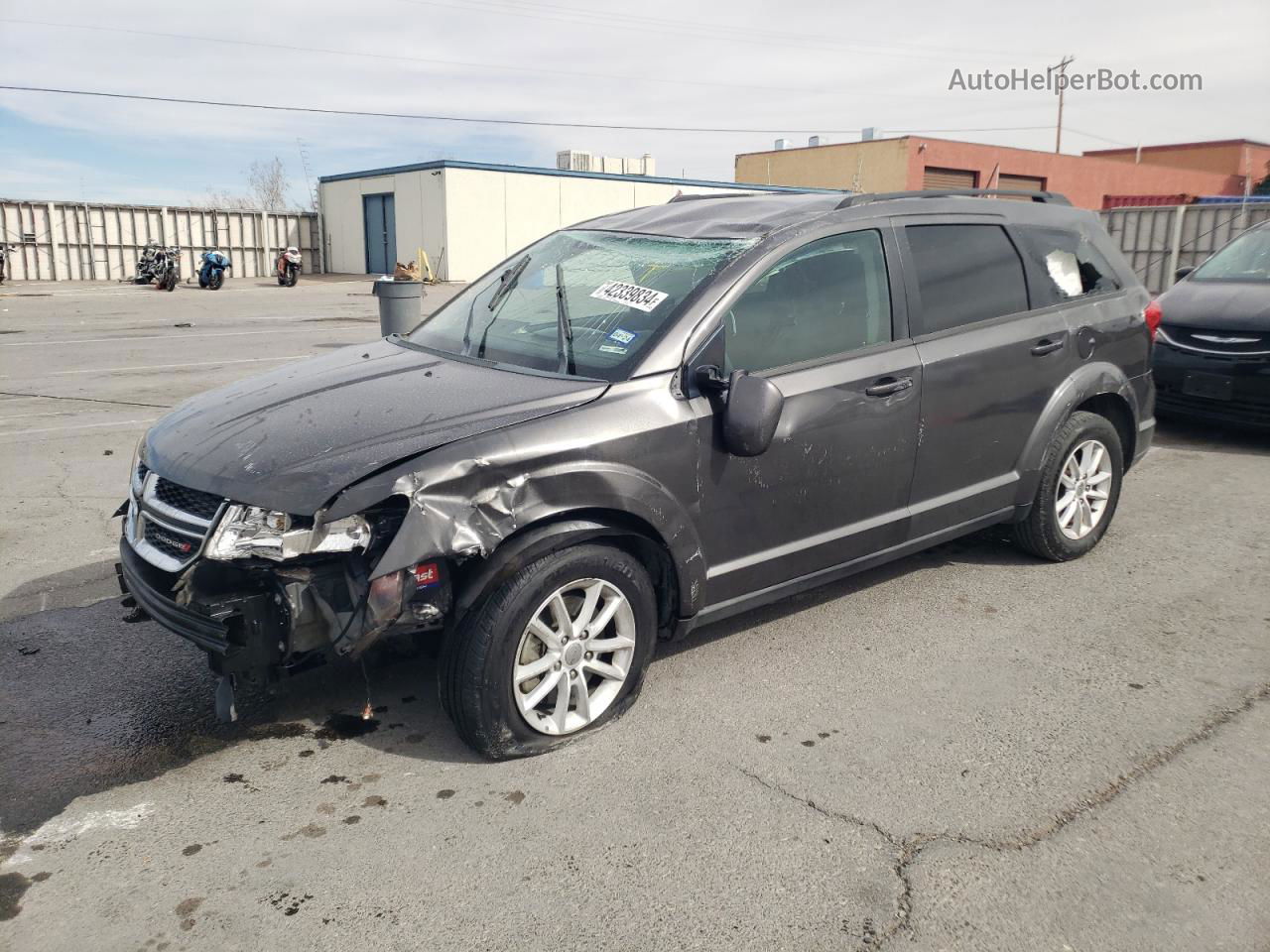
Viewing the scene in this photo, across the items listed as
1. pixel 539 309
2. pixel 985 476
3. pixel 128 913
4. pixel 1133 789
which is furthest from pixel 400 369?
pixel 1133 789

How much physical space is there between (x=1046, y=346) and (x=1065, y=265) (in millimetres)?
591

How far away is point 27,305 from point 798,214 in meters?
23.5

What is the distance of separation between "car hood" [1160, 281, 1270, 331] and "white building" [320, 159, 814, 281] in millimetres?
26380

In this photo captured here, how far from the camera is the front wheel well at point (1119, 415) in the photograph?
525 centimetres

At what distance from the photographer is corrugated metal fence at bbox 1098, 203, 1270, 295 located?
1798 cm

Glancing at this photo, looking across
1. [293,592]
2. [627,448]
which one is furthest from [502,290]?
[293,592]

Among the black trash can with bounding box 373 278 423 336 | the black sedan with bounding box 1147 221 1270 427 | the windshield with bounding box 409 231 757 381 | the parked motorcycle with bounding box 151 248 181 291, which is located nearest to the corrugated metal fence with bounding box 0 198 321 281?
the parked motorcycle with bounding box 151 248 181 291

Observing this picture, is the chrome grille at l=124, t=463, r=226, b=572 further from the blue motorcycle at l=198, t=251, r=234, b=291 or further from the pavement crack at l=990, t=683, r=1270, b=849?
the blue motorcycle at l=198, t=251, r=234, b=291

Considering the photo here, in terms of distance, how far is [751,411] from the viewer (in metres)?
3.49

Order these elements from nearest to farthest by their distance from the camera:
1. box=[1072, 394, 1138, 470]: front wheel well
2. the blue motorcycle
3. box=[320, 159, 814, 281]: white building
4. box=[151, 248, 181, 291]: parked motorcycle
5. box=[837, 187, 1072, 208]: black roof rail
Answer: box=[837, 187, 1072, 208]: black roof rail, box=[1072, 394, 1138, 470]: front wheel well, box=[151, 248, 181, 291]: parked motorcycle, the blue motorcycle, box=[320, 159, 814, 281]: white building

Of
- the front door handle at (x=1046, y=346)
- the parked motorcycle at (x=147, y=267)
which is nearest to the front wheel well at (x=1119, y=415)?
the front door handle at (x=1046, y=346)

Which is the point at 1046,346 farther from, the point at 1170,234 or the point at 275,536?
the point at 1170,234

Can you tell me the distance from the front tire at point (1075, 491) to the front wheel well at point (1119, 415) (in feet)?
0.24

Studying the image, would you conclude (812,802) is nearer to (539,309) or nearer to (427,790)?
(427,790)
